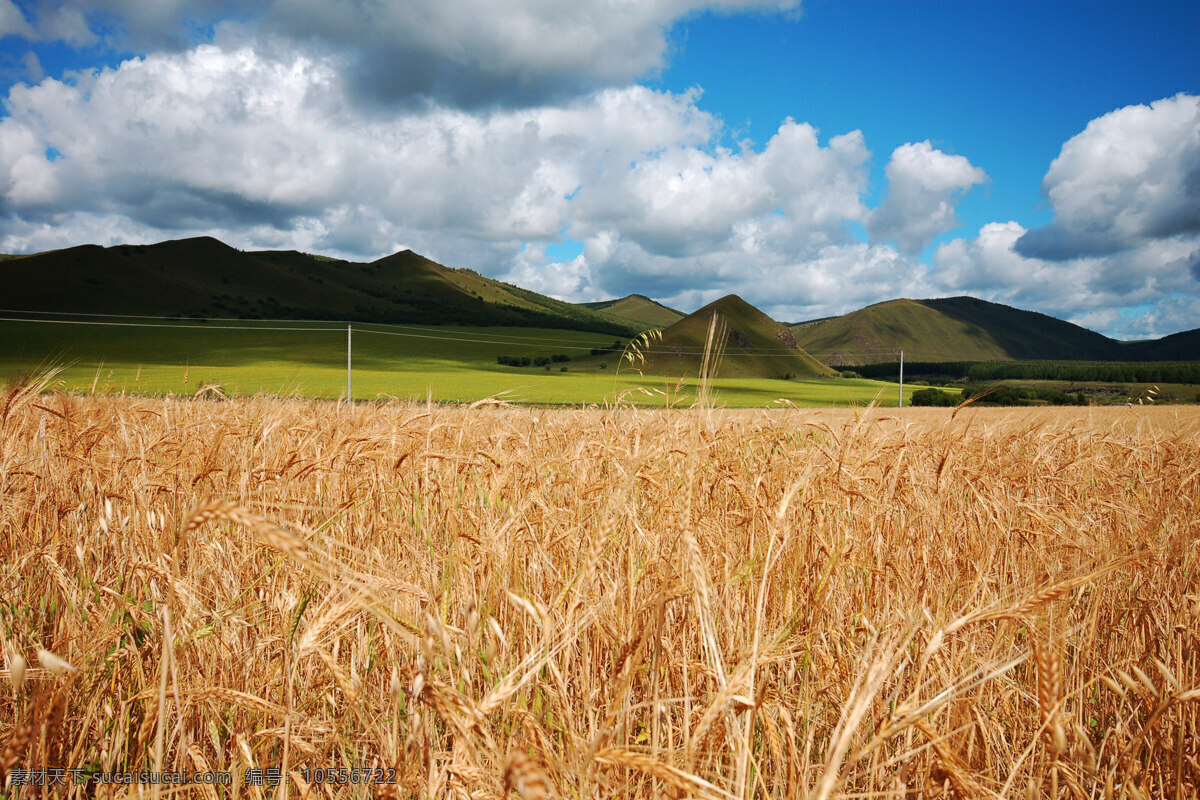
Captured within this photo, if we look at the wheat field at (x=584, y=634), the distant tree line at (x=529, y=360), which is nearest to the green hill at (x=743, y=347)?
the distant tree line at (x=529, y=360)

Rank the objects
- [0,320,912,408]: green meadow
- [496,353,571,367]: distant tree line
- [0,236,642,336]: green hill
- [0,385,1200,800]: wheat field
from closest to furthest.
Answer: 1. [0,385,1200,800]: wheat field
2. [0,320,912,408]: green meadow
3. [496,353,571,367]: distant tree line
4. [0,236,642,336]: green hill

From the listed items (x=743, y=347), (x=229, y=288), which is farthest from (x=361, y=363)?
(x=229, y=288)

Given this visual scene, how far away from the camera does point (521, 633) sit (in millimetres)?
1904

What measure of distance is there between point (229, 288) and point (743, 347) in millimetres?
74500

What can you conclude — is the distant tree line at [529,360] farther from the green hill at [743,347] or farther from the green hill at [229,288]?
the green hill at [229,288]

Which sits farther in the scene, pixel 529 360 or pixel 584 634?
pixel 529 360

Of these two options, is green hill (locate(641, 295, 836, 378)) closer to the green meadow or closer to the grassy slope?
the grassy slope

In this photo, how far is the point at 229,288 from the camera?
288 feet

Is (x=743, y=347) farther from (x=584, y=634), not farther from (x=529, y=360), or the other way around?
(x=584, y=634)

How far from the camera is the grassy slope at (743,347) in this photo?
140 ft

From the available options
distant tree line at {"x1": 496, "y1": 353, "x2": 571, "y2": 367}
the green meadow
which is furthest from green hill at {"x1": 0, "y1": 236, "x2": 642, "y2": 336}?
distant tree line at {"x1": 496, "y1": 353, "x2": 571, "y2": 367}

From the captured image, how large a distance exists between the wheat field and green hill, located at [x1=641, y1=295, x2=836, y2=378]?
114 ft

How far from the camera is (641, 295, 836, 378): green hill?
42622mm

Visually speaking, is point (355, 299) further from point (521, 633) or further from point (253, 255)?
point (521, 633)
